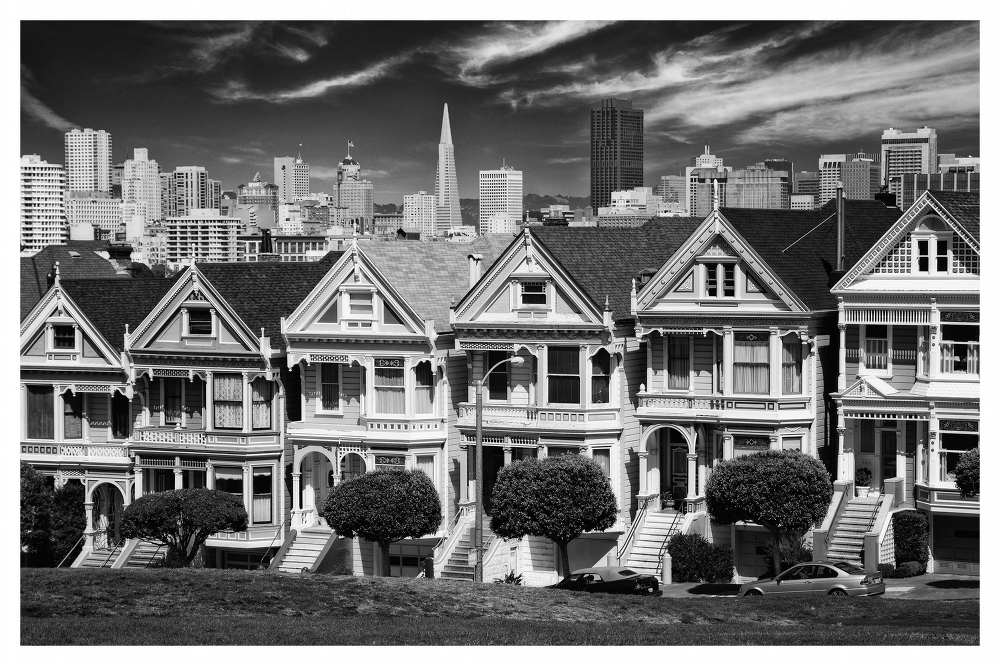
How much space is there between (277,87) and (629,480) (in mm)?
14536

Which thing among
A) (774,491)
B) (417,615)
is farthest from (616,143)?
(417,615)

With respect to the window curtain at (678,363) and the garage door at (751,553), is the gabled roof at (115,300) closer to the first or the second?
the window curtain at (678,363)

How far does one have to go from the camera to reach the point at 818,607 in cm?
3828

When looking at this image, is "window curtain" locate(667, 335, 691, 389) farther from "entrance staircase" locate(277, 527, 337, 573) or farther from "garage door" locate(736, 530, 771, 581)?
"entrance staircase" locate(277, 527, 337, 573)

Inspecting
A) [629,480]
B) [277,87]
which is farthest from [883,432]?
[277,87]

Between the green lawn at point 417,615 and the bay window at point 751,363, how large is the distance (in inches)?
306

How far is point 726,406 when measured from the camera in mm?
45875

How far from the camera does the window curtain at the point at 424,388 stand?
4809 cm

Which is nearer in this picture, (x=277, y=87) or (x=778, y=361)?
(x=778, y=361)

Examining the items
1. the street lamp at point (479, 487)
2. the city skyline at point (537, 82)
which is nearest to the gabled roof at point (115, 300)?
the city skyline at point (537, 82)

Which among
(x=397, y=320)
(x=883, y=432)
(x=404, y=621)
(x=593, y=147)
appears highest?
(x=593, y=147)

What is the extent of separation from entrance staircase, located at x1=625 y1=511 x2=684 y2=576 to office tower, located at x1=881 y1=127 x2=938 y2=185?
39.7 feet

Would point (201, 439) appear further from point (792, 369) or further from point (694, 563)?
point (792, 369)

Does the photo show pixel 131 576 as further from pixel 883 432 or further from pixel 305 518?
pixel 883 432
